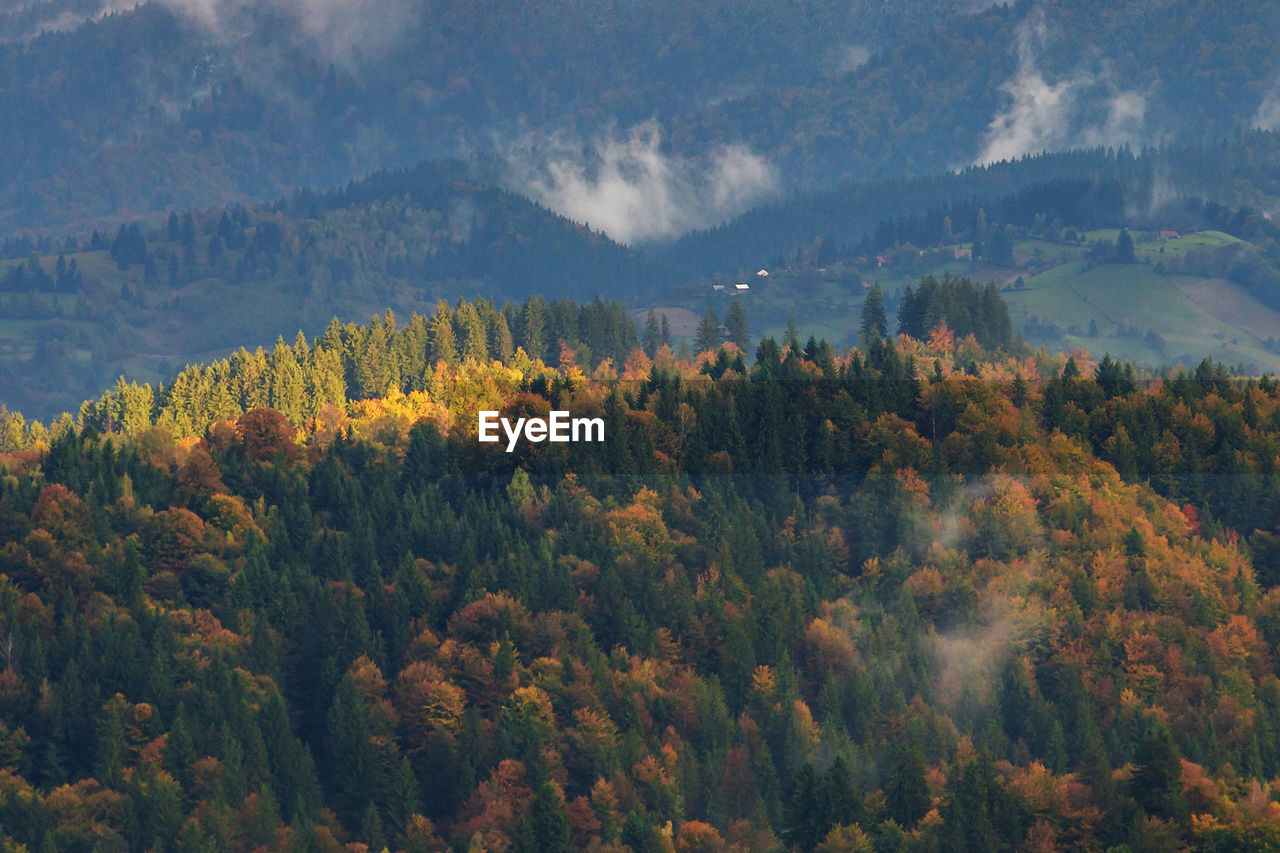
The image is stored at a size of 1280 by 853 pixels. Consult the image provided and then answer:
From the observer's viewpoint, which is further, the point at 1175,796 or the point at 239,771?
the point at 239,771

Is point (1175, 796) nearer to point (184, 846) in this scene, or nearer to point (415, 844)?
point (415, 844)

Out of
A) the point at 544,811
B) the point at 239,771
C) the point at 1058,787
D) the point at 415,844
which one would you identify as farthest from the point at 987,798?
the point at 239,771

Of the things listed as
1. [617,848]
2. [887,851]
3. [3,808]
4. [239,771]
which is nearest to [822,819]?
[887,851]

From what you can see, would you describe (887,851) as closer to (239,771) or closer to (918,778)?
(918,778)

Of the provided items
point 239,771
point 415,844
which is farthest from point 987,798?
point 239,771

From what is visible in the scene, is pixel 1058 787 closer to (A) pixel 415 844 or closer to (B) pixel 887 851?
(B) pixel 887 851
